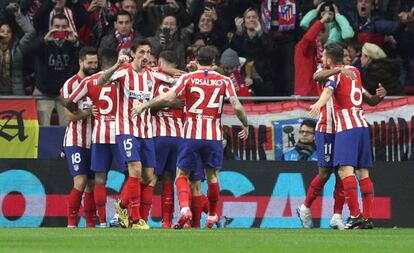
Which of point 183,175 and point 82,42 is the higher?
point 82,42

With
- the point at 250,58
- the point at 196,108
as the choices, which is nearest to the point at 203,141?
the point at 196,108

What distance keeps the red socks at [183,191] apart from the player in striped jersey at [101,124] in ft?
3.39

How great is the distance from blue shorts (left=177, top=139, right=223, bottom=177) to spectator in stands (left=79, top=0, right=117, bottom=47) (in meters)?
5.68

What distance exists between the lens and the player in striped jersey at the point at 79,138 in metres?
19.1

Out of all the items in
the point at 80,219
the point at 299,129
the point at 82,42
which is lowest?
the point at 80,219

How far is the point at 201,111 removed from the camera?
17.6 m

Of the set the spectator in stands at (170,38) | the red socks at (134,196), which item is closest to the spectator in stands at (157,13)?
the spectator in stands at (170,38)

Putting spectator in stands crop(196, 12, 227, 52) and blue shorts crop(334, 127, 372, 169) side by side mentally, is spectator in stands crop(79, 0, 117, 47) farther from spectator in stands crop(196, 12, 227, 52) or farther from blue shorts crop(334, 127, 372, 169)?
blue shorts crop(334, 127, 372, 169)

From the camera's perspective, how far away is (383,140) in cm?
2034

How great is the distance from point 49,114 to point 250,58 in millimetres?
3588

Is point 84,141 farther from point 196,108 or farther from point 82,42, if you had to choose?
point 82,42

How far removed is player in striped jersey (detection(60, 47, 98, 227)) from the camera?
1908 centimetres

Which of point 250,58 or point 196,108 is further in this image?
point 250,58

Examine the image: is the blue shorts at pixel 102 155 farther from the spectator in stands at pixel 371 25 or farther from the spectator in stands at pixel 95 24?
the spectator in stands at pixel 371 25
